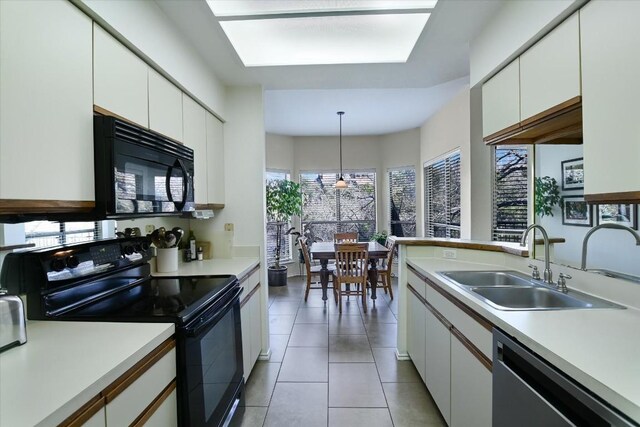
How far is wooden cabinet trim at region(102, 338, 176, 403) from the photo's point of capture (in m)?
0.94

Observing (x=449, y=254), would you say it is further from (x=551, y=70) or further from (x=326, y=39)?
(x=326, y=39)

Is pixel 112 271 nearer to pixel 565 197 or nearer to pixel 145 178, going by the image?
pixel 145 178

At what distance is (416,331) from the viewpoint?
2.55m

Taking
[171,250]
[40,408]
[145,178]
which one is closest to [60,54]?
[145,178]

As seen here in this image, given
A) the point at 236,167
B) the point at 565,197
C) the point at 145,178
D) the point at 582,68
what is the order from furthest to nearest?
the point at 236,167
the point at 565,197
the point at 145,178
the point at 582,68

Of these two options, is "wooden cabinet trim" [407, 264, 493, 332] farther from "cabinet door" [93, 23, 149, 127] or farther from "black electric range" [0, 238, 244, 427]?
"cabinet door" [93, 23, 149, 127]

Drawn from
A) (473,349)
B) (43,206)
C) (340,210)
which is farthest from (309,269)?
(43,206)

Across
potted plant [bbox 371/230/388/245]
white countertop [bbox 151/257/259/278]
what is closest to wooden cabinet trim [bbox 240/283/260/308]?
white countertop [bbox 151/257/259/278]

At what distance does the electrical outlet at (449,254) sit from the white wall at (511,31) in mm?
1287

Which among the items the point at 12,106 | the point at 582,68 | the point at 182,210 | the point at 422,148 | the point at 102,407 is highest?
the point at 422,148

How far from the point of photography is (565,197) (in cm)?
188

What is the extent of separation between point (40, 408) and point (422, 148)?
573 centimetres

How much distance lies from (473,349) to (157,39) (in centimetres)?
229

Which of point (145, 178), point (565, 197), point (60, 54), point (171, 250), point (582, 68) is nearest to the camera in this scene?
point (60, 54)
